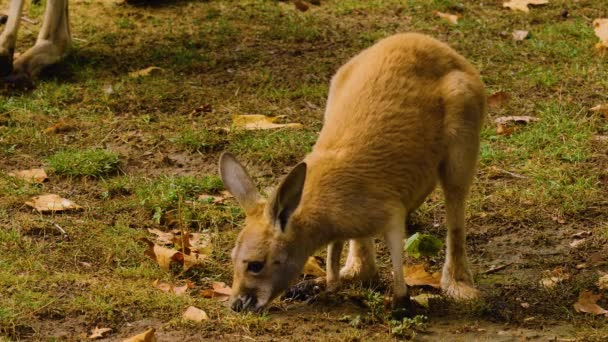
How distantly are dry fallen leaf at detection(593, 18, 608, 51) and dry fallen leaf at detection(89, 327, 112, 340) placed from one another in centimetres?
498

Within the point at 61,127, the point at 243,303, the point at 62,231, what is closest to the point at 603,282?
the point at 243,303

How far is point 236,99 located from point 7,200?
2.14 m

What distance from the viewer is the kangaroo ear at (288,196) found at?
14.6 feet

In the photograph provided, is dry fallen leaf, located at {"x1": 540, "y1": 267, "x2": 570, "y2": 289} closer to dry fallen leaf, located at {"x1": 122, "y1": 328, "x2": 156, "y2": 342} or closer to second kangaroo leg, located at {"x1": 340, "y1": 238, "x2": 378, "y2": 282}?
second kangaroo leg, located at {"x1": 340, "y1": 238, "x2": 378, "y2": 282}

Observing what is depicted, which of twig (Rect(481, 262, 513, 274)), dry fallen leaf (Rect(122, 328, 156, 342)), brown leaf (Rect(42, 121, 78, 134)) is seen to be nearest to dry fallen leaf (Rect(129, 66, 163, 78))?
brown leaf (Rect(42, 121, 78, 134))

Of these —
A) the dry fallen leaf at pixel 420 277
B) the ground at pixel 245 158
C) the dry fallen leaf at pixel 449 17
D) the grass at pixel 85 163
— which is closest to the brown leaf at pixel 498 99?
the ground at pixel 245 158

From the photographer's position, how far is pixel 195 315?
15.4 feet

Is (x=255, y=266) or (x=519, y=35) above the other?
(x=255, y=266)

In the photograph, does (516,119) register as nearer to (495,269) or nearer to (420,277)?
(495,269)

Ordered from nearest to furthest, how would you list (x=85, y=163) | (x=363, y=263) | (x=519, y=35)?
(x=363, y=263) → (x=85, y=163) → (x=519, y=35)

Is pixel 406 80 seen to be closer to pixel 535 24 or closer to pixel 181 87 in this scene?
pixel 181 87

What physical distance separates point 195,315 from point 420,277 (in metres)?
1.20

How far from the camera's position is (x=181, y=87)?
7836 mm

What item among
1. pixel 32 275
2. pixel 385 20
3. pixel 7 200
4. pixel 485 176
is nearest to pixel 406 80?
pixel 485 176
